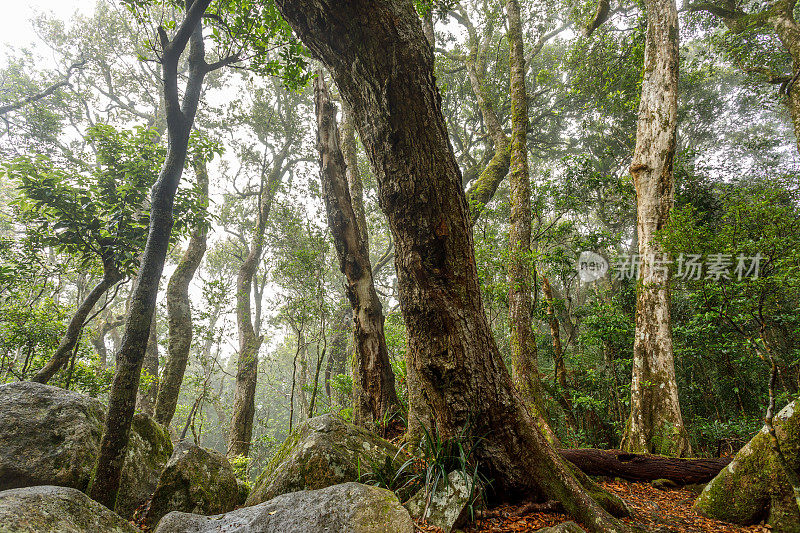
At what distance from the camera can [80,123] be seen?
1173 cm

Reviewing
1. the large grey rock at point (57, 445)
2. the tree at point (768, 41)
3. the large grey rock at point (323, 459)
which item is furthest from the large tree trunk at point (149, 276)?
the tree at point (768, 41)

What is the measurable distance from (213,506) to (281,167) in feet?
→ 40.1

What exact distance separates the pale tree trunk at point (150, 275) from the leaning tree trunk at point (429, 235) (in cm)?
186

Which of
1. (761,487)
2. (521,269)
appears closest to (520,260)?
(521,269)

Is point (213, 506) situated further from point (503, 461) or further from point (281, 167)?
point (281, 167)

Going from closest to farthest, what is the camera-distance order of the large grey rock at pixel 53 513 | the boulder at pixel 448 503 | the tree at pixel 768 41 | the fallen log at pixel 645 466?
the large grey rock at pixel 53 513 → the boulder at pixel 448 503 → the fallen log at pixel 645 466 → the tree at pixel 768 41

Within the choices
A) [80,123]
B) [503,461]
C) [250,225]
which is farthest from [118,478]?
[80,123]

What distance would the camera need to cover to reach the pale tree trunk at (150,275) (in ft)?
8.38

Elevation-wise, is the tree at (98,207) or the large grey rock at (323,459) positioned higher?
the tree at (98,207)

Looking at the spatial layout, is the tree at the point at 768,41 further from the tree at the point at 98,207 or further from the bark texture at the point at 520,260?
the tree at the point at 98,207

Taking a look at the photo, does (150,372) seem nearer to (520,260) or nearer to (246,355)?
(246,355)

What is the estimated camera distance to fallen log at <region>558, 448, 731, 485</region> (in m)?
3.62

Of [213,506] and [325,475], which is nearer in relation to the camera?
[325,475]

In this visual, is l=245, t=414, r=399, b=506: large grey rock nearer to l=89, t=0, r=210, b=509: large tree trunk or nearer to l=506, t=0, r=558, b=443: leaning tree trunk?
l=89, t=0, r=210, b=509: large tree trunk
